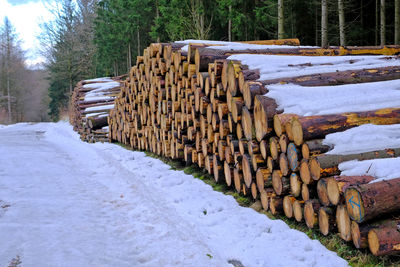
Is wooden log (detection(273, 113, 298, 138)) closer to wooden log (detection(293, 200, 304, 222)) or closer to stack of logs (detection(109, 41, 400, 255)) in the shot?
stack of logs (detection(109, 41, 400, 255))

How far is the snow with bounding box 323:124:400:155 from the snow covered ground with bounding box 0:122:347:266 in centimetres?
99

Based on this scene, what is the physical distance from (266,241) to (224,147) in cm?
211

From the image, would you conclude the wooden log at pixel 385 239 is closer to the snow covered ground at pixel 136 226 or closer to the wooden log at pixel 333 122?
the snow covered ground at pixel 136 226

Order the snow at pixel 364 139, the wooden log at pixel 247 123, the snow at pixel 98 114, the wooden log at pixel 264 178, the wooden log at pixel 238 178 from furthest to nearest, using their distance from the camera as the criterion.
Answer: the snow at pixel 98 114
the wooden log at pixel 238 178
the wooden log at pixel 247 123
the wooden log at pixel 264 178
the snow at pixel 364 139

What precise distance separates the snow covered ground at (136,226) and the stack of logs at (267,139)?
1.15ft

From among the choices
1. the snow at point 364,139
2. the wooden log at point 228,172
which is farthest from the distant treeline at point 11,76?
the snow at point 364,139

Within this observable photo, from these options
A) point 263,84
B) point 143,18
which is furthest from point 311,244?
point 143,18

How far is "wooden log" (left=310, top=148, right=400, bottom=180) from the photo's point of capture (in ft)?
11.2

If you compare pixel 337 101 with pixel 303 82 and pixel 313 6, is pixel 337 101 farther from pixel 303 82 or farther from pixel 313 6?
pixel 313 6

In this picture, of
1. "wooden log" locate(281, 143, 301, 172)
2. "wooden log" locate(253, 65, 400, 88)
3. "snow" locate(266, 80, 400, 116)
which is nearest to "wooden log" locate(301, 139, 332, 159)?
"wooden log" locate(281, 143, 301, 172)

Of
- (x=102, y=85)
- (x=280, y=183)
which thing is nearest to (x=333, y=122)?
(x=280, y=183)

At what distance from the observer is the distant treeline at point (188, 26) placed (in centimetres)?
1831

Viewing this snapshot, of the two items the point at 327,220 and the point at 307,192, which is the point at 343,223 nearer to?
the point at 327,220

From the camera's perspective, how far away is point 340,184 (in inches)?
126
